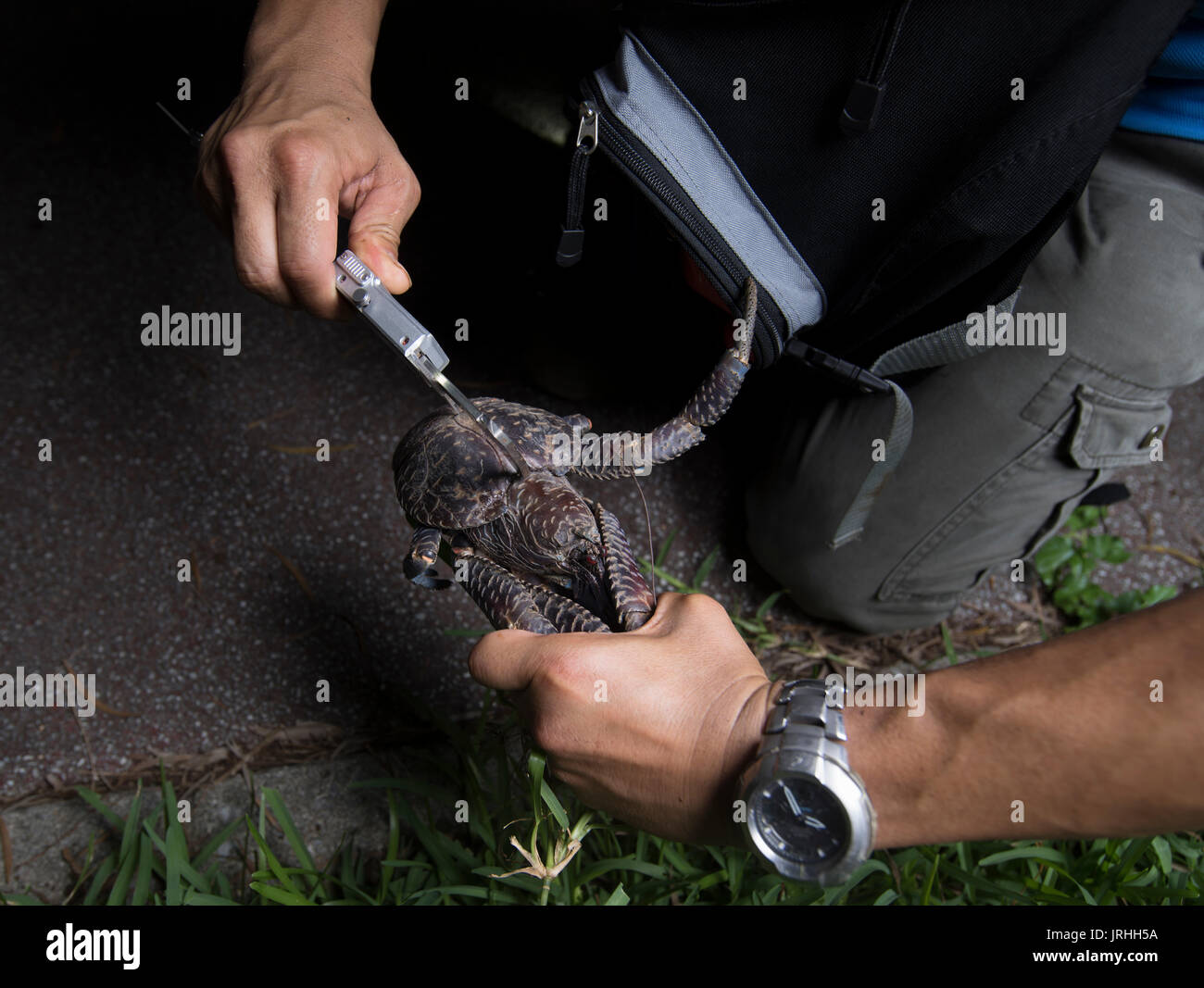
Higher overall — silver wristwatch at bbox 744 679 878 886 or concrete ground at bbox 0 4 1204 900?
concrete ground at bbox 0 4 1204 900

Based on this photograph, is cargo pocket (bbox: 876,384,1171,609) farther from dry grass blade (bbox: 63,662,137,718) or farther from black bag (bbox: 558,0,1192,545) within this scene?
dry grass blade (bbox: 63,662,137,718)

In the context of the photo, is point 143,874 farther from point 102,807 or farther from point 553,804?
point 553,804

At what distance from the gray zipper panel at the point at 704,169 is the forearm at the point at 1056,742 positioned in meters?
0.87

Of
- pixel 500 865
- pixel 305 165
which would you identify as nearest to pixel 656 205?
pixel 305 165

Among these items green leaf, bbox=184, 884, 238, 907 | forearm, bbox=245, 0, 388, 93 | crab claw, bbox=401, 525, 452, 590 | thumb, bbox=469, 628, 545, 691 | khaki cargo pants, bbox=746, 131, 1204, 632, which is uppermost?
forearm, bbox=245, 0, 388, 93

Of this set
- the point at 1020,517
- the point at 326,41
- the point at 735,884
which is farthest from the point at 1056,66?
the point at 735,884

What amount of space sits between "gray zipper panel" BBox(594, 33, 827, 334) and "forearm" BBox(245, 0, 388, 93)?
490mm

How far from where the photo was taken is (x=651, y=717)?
1350 millimetres

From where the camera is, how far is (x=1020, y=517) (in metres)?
2.14

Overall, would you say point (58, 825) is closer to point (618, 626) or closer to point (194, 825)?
point (194, 825)

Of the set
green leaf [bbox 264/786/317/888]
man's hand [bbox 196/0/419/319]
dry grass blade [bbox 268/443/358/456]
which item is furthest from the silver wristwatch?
dry grass blade [bbox 268/443/358/456]

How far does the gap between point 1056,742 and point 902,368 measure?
955 mm

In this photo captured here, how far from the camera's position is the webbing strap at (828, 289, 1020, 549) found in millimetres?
1799

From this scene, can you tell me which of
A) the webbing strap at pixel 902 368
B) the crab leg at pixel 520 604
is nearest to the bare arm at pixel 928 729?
the crab leg at pixel 520 604
